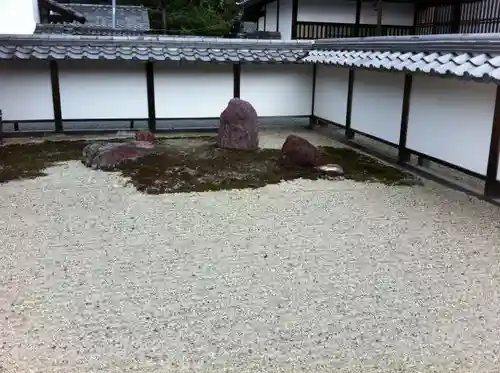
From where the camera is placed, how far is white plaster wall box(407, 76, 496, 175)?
23.3 ft

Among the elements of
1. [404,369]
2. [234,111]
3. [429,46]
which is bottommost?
[404,369]

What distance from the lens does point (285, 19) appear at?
604 inches

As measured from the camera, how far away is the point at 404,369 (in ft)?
10.6

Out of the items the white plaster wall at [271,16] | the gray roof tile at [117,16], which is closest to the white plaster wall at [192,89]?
the white plaster wall at [271,16]

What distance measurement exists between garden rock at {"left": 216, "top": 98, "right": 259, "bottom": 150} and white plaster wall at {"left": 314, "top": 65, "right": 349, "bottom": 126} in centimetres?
275

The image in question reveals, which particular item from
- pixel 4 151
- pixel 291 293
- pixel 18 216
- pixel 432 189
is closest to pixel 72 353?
pixel 291 293

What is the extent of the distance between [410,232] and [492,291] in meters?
1.51

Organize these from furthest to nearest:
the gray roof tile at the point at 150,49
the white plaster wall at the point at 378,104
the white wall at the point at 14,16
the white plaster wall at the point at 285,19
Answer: the white plaster wall at the point at 285,19
the white wall at the point at 14,16
the gray roof tile at the point at 150,49
the white plaster wall at the point at 378,104

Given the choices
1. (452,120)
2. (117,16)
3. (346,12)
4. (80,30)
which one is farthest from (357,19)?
(117,16)

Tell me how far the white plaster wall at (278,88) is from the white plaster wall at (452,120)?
15.7 ft

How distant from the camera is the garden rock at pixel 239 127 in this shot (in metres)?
10.0

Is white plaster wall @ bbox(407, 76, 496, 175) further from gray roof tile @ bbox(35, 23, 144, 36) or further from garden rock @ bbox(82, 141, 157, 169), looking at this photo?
gray roof tile @ bbox(35, 23, 144, 36)

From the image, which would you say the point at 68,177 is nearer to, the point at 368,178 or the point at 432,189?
the point at 368,178

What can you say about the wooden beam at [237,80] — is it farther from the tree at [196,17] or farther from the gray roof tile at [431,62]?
the tree at [196,17]
